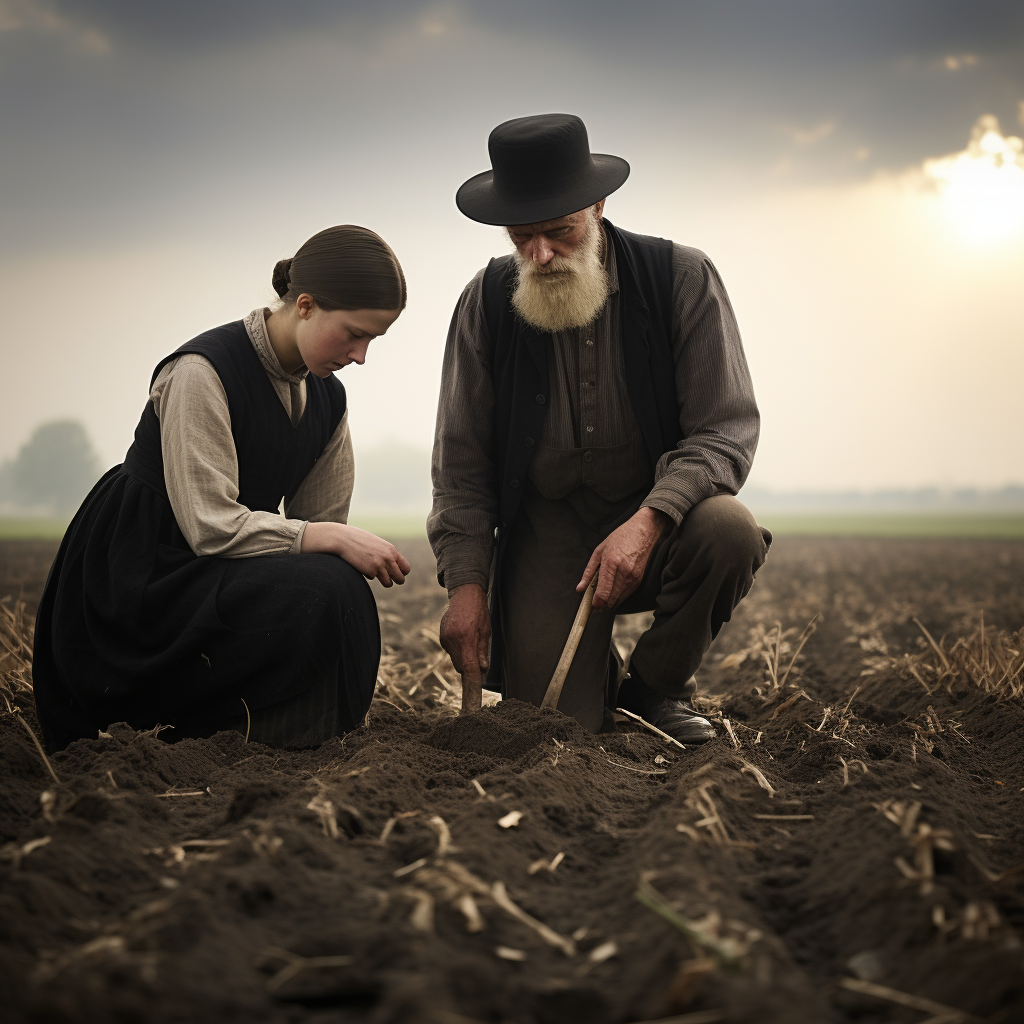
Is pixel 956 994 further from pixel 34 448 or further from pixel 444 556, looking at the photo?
pixel 34 448

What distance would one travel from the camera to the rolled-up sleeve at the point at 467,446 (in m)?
3.61

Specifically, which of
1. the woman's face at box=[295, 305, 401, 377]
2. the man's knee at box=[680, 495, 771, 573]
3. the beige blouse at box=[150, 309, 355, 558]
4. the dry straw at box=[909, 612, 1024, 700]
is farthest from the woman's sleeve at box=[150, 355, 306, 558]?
the dry straw at box=[909, 612, 1024, 700]

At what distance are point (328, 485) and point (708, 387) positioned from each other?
1.42 m

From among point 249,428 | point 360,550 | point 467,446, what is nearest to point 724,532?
point 467,446

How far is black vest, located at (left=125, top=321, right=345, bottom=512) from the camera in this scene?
9.80 feet

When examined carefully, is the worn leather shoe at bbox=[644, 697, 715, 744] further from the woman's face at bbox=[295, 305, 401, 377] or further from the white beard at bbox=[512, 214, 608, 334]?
the woman's face at bbox=[295, 305, 401, 377]

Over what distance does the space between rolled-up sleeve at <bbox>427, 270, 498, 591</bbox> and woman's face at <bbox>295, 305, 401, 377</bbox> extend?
645 millimetres

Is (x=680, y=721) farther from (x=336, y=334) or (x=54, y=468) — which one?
(x=54, y=468)

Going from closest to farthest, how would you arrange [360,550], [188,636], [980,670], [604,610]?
[188,636], [360,550], [604,610], [980,670]

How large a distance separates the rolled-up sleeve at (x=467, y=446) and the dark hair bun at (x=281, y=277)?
29.7 inches

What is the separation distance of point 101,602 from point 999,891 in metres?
2.50

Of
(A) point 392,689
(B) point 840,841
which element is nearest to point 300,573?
(A) point 392,689

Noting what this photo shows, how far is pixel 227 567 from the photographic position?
2928 mm

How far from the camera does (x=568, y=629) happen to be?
372 cm
